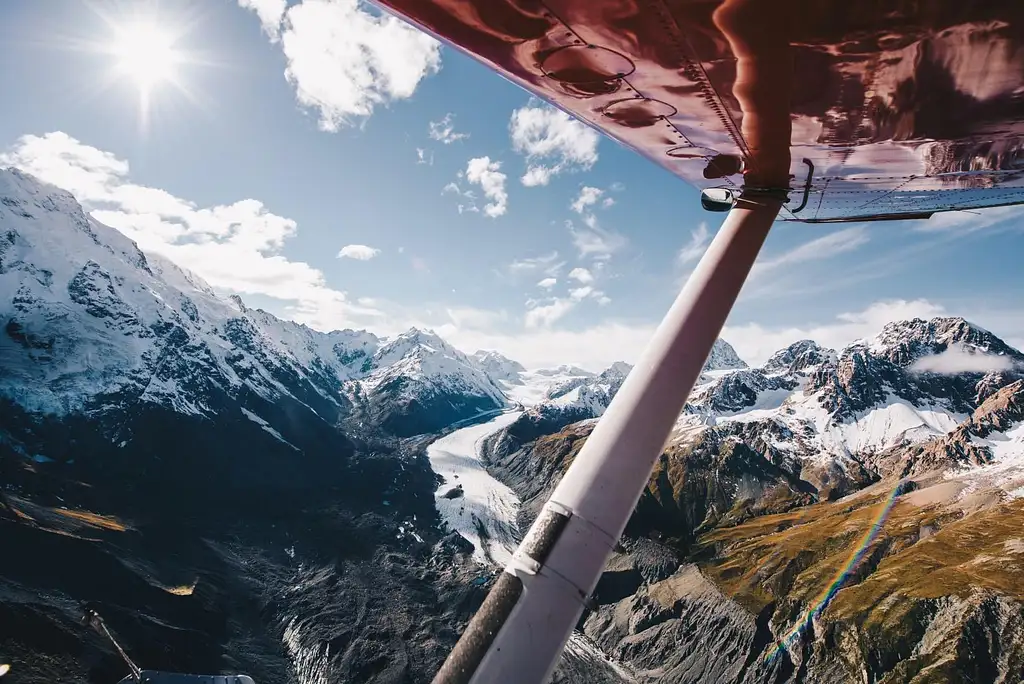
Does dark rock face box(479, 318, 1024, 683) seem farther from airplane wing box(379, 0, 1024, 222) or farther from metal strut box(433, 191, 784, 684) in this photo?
metal strut box(433, 191, 784, 684)

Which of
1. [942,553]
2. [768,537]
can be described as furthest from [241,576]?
[942,553]

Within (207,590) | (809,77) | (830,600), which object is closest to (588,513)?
(809,77)

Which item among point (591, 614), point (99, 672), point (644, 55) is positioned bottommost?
point (99, 672)

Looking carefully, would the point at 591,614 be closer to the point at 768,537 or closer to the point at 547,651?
the point at 768,537

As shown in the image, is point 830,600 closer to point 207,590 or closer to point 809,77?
point 809,77

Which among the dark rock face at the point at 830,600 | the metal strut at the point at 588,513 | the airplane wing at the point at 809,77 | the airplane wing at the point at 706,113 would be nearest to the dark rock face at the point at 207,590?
the dark rock face at the point at 830,600

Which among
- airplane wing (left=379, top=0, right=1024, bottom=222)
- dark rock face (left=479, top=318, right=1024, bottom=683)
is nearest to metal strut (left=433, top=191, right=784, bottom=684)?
airplane wing (left=379, top=0, right=1024, bottom=222)
